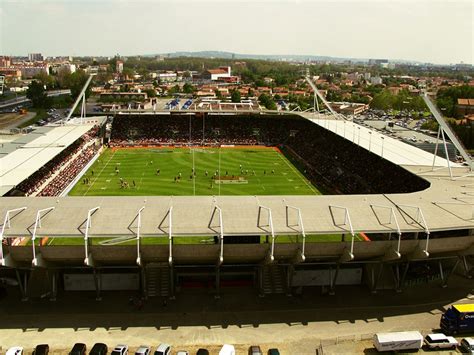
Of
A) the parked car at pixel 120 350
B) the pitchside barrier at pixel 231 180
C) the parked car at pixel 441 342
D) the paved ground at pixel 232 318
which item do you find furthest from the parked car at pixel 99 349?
the pitchside barrier at pixel 231 180

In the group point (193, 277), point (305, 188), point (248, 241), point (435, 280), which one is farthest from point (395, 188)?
point (193, 277)

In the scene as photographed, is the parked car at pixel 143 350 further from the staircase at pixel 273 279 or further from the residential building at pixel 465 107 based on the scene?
the residential building at pixel 465 107

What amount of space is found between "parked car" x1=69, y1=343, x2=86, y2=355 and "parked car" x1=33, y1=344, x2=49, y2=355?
1112 millimetres

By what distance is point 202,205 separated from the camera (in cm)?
2738

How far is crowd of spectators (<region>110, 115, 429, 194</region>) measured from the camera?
57.0 metres

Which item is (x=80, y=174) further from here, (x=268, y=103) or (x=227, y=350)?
(x=268, y=103)

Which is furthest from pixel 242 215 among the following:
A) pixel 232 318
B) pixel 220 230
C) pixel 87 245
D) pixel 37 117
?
pixel 37 117

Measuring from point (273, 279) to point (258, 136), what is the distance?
54027 mm

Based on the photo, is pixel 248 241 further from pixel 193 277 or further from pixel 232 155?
pixel 232 155

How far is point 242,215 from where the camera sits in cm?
2597

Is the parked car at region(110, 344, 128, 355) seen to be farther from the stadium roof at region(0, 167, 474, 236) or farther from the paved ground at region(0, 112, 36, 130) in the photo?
the paved ground at region(0, 112, 36, 130)

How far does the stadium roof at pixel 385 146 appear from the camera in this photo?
42.9m

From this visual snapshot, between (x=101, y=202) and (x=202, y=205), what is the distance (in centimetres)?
637

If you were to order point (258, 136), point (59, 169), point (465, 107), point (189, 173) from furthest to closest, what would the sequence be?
1. point (465, 107)
2. point (258, 136)
3. point (189, 173)
4. point (59, 169)
